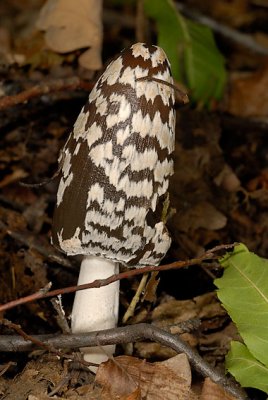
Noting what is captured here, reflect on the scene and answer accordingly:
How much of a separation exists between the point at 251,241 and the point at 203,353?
55.6 inches

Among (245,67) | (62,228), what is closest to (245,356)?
(62,228)

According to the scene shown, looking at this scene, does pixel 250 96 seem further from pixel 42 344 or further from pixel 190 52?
pixel 42 344

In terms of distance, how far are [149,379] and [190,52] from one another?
407 centimetres

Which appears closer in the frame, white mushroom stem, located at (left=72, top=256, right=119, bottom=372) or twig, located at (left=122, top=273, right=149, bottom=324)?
white mushroom stem, located at (left=72, top=256, right=119, bottom=372)

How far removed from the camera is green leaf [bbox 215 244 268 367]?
3.39 m

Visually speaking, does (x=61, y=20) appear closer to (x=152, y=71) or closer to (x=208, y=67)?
(x=208, y=67)

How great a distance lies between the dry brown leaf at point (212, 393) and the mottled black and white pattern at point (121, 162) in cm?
84

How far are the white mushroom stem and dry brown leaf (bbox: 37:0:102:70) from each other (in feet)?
9.31

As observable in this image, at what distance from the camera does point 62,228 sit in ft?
11.9

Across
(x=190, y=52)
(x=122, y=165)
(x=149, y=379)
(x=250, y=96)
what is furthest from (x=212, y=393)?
(x=250, y=96)

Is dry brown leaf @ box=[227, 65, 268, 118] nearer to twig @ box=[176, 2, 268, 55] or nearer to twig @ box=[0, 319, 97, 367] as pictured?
twig @ box=[176, 2, 268, 55]

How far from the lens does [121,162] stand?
3.38 metres

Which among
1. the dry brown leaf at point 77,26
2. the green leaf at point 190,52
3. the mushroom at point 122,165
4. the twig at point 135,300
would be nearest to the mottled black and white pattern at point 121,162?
the mushroom at point 122,165

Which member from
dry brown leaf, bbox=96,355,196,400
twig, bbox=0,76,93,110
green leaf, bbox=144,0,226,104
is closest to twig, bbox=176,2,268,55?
green leaf, bbox=144,0,226,104
